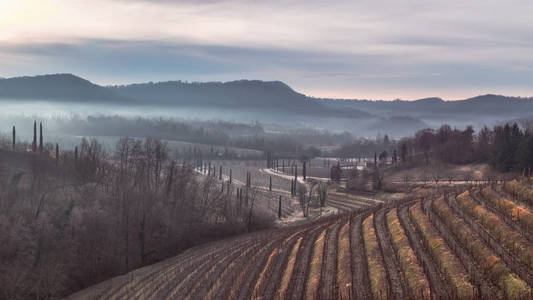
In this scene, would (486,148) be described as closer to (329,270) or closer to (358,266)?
(358,266)

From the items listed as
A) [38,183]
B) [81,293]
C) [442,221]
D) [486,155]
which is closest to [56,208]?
[38,183]

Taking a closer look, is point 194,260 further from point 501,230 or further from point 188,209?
point 501,230

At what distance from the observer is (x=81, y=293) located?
2164 inches

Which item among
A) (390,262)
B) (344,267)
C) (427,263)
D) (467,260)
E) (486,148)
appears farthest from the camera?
(486,148)

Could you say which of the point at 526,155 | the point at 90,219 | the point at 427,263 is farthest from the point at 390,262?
the point at 526,155

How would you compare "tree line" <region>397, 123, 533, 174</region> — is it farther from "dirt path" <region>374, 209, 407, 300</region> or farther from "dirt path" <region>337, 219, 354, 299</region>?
"dirt path" <region>337, 219, 354, 299</region>

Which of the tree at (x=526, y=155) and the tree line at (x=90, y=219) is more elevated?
the tree at (x=526, y=155)

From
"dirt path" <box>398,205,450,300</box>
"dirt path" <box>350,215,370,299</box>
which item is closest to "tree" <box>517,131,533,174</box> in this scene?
"dirt path" <box>398,205,450,300</box>

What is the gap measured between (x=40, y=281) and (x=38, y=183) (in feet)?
107

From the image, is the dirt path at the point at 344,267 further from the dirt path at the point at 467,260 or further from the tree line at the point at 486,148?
the tree line at the point at 486,148

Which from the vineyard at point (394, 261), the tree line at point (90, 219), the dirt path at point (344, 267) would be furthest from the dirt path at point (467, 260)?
the tree line at point (90, 219)

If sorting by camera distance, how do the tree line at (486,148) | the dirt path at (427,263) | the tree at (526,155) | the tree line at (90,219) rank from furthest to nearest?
the tree line at (486,148) < the tree at (526,155) < the tree line at (90,219) < the dirt path at (427,263)

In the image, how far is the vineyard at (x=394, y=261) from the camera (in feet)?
94.2

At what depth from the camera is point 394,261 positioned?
3450 centimetres
